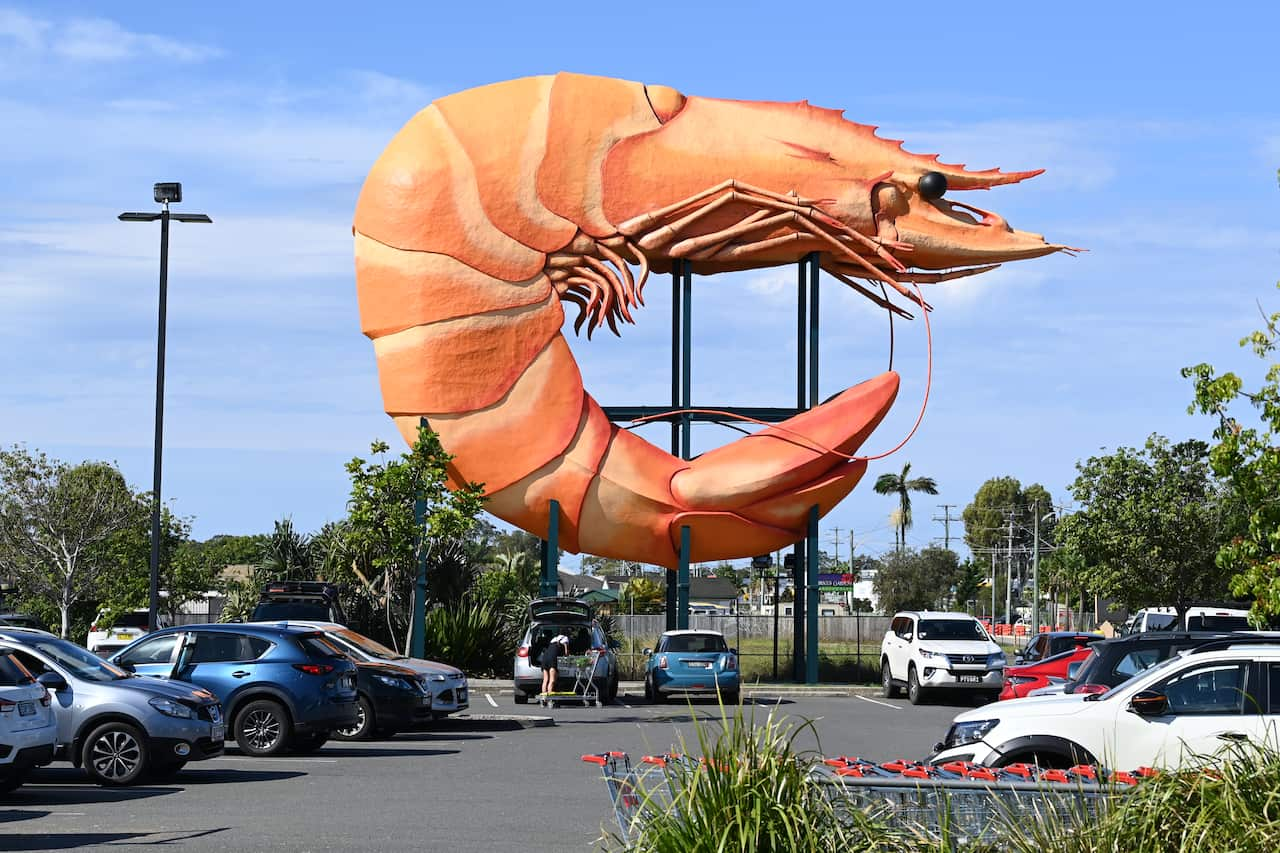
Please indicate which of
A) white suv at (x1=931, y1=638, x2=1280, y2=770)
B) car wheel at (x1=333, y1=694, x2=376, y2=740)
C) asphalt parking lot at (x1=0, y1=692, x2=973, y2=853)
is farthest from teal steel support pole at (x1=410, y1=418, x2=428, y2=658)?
white suv at (x1=931, y1=638, x2=1280, y2=770)

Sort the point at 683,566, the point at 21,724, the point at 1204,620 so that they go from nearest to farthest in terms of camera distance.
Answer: the point at 21,724 < the point at 1204,620 < the point at 683,566

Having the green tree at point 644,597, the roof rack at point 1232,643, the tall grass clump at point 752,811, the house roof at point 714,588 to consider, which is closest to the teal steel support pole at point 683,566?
the roof rack at point 1232,643

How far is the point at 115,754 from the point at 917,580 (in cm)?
8199

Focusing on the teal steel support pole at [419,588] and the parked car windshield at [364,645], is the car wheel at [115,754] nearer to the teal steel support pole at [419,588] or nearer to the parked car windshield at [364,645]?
the parked car windshield at [364,645]

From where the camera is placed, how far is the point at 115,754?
1554cm

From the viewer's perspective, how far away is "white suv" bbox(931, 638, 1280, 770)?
1227 centimetres

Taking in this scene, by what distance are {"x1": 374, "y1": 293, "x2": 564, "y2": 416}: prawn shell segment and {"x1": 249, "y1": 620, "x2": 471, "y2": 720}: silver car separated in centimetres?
1113

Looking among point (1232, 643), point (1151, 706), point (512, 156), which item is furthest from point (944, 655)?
point (1151, 706)

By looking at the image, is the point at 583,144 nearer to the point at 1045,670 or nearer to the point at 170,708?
the point at 1045,670

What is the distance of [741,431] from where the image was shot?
1379 inches

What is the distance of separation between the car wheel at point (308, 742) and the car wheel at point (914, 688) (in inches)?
542

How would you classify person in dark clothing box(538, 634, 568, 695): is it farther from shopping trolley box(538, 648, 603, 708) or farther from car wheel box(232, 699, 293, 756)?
car wheel box(232, 699, 293, 756)

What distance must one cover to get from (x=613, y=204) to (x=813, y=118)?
199 inches

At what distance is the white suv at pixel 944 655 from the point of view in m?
29.1
